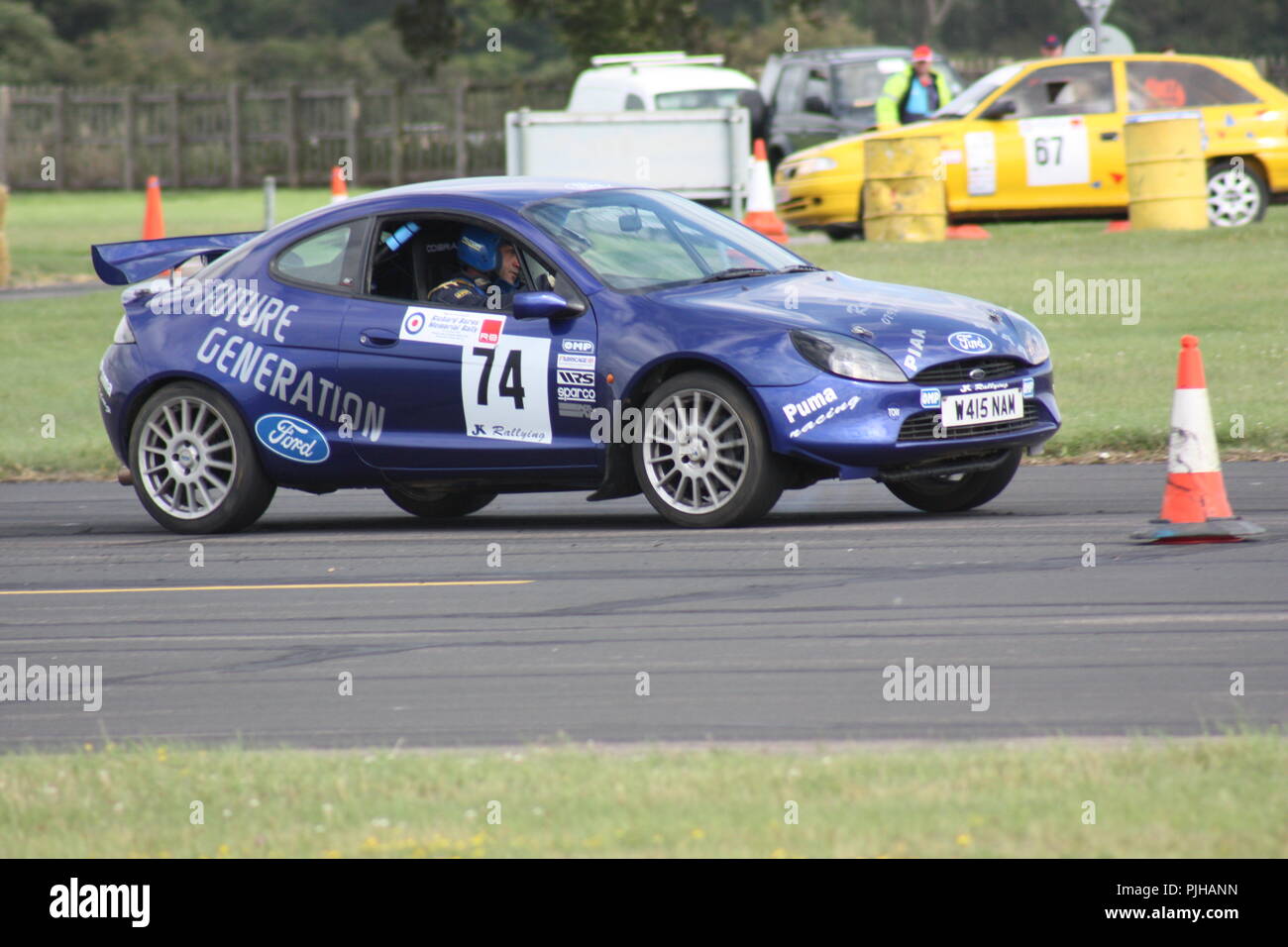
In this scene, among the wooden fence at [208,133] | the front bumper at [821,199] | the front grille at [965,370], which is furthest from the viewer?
the wooden fence at [208,133]

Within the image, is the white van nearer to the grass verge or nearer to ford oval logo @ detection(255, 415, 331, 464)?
ford oval logo @ detection(255, 415, 331, 464)

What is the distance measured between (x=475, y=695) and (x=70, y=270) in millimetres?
20074

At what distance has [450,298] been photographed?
10188 millimetres

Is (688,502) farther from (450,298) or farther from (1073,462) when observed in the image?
(1073,462)

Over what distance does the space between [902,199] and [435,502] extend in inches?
431

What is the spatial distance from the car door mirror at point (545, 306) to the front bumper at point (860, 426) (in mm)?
961

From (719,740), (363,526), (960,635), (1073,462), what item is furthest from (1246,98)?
(719,740)

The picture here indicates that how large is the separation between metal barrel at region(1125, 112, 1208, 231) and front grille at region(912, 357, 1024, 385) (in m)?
11.2

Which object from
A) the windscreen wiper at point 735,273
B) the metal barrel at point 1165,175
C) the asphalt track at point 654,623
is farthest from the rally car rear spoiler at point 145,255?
the metal barrel at point 1165,175

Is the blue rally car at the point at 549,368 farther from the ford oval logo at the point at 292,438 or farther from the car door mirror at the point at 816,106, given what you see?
the car door mirror at the point at 816,106

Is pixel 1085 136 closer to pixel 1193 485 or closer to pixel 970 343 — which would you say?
pixel 970 343

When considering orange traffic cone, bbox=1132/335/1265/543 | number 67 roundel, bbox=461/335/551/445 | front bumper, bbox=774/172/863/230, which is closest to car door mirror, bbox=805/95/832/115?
front bumper, bbox=774/172/863/230

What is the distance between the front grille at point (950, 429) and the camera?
30.6ft

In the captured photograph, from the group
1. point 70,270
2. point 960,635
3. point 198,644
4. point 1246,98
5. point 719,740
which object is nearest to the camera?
point 719,740
